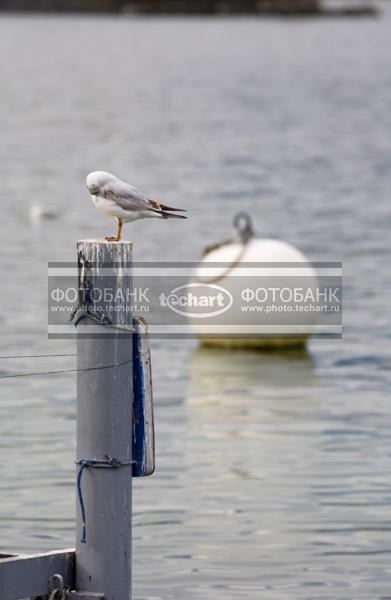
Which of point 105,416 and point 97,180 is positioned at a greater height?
point 97,180

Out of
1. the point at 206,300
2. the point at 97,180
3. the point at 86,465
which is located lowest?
the point at 86,465

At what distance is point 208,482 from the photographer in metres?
13.2

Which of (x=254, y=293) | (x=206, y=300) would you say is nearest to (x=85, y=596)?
(x=254, y=293)

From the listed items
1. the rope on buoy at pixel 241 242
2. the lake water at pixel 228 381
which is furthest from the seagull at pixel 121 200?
the rope on buoy at pixel 241 242

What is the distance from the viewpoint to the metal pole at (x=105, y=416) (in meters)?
8.11

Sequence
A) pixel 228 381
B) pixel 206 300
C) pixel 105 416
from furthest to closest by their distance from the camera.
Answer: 1. pixel 206 300
2. pixel 228 381
3. pixel 105 416

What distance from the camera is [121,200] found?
8758 mm

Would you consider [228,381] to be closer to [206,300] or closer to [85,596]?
[206,300]

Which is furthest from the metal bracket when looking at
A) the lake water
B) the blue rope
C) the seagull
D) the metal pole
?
the lake water

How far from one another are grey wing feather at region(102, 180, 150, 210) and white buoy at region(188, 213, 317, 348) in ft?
29.4

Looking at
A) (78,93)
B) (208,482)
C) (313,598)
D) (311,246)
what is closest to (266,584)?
(313,598)

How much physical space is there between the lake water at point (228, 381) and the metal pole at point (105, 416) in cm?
248

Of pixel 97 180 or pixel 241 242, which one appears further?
pixel 241 242

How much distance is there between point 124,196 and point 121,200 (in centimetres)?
2
